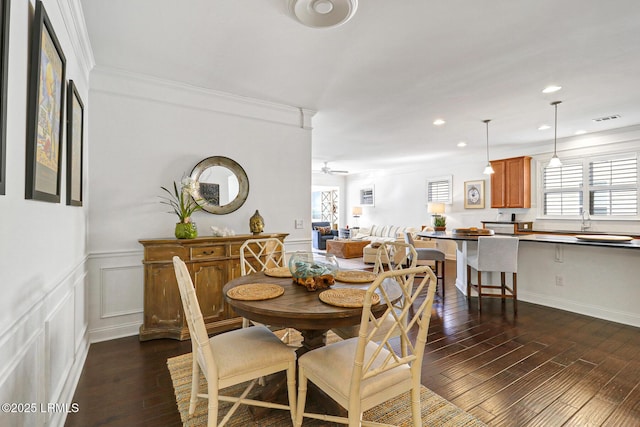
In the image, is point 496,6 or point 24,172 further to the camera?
point 496,6

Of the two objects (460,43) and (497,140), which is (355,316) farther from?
(497,140)

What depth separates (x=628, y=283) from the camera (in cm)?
331

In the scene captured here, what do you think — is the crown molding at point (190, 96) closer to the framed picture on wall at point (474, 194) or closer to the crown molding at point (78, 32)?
the crown molding at point (78, 32)

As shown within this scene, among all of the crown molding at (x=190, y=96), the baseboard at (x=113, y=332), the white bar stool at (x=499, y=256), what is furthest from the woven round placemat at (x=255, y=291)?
the white bar stool at (x=499, y=256)

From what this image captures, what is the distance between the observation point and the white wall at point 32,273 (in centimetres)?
109

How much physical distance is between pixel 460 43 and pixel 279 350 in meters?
2.66

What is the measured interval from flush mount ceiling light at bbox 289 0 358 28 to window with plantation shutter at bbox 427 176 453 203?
22.4ft

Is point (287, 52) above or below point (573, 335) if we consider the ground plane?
above

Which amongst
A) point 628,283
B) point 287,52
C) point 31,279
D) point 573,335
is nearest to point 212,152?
point 287,52

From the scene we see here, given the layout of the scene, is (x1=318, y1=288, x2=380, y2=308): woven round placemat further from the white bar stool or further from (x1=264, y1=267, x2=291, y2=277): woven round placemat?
the white bar stool

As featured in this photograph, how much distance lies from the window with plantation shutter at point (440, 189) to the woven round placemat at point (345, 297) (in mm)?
7119

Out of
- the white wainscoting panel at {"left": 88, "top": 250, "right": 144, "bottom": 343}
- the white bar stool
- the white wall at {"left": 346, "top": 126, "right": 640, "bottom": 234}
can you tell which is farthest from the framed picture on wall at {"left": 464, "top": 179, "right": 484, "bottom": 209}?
the white wainscoting panel at {"left": 88, "top": 250, "right": 144, "bottom": 343}

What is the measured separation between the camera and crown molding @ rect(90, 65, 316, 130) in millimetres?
2896

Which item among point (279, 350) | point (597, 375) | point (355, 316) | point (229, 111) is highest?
point (229, 111)
